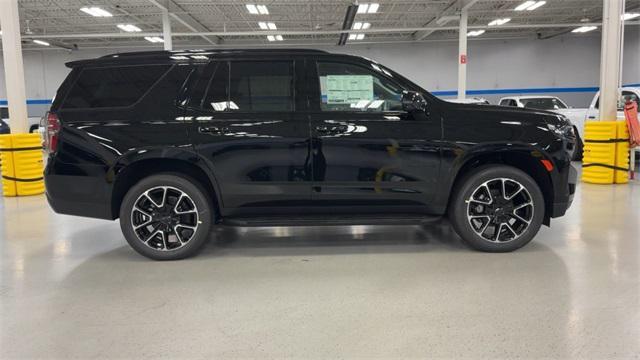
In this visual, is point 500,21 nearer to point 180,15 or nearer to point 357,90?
point 180,15

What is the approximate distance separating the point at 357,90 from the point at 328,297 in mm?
1736

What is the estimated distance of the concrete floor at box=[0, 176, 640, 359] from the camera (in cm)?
244

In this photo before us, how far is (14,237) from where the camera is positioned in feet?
15.7

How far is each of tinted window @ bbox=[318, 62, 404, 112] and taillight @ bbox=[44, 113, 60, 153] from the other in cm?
215

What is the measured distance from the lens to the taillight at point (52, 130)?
3.71 metres

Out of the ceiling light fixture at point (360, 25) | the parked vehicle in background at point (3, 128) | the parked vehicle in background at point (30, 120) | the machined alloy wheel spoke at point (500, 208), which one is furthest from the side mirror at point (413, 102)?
the parked vehicle in background at point (30, 120)

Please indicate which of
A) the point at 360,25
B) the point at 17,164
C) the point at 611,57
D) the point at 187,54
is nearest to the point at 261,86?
the point at 187,54

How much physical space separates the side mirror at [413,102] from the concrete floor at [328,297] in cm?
125

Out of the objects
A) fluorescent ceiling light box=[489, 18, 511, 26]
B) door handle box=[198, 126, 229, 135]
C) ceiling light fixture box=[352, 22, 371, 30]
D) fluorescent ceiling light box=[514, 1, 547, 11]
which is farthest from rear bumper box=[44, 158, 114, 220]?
fluorescent ceiling light box=[489, 18, 511, 26]

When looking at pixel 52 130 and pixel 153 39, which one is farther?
pixel 153 39

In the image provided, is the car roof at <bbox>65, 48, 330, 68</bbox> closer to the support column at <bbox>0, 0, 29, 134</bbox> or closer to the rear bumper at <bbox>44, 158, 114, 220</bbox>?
the rear bumper at <bbox>44, 158, 114, 220</bbox>

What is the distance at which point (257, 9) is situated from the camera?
1598 cm

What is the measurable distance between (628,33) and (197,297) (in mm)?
25176

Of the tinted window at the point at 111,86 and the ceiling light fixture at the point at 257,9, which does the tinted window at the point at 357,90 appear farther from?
the ceiling light fixture at the point at 257,9
